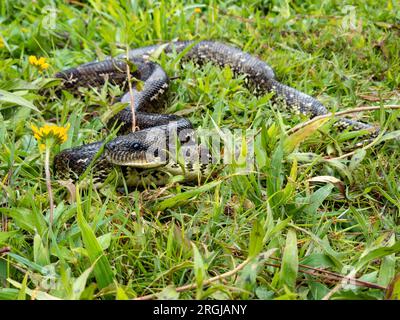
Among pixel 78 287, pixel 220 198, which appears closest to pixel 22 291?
pixel 78 287

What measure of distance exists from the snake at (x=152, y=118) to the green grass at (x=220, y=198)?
17 centimetres

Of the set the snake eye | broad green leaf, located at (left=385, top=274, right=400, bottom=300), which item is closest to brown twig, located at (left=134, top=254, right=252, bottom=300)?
broad green leaf, located at (left=385, top=274, right=400, bottom=300)

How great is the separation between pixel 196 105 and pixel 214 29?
1965 millimetres

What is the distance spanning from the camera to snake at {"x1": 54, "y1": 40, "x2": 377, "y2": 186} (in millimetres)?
4250

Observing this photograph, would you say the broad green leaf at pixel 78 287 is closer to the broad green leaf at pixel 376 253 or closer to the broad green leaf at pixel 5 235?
the broad green leaf at pixel 5 235

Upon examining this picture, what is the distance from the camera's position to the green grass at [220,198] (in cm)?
308

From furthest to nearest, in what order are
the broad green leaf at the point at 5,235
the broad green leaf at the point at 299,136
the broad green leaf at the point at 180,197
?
the broad green leaf at the point at 299,136, the broad green leaf at the point at 180,197, the broad green leaf at the point at 5,235

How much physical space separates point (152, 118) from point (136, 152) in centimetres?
95

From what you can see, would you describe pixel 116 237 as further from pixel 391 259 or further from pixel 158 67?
pixel 158 67

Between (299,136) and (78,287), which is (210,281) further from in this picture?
(299,136)

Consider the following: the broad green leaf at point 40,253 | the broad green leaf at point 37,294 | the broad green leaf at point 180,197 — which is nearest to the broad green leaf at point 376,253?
the broad green leaf at point 180,197

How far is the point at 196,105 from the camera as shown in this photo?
5.55 m

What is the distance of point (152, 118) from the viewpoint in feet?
17.0
